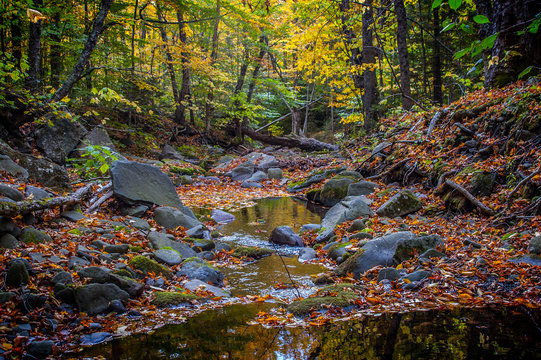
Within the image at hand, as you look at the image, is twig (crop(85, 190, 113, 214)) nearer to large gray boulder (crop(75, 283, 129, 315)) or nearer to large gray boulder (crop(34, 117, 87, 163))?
large gray boulder (crop(75, 283, 129, 315))

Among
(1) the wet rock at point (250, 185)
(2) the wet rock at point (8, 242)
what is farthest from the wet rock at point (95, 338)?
(1) the wet rock at point (250, 185)

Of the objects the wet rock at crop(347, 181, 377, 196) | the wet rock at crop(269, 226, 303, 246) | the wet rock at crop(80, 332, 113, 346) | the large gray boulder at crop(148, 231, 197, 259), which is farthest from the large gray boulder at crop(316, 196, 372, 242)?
the wet rock at crop(80, 332, 113, 346)

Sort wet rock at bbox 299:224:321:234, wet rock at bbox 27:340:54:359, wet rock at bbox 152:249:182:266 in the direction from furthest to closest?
wet rock at bbox 299:224:321:234 < wet rock at bbox 152:249:182:266 < wet rock at bbox 27:340:54:359

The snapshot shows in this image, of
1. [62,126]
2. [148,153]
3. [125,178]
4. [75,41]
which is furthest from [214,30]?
[125,178]

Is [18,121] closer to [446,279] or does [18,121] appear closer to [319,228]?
[319,228]

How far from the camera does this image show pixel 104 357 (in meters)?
2.48

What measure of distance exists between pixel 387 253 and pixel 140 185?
5.26 meters

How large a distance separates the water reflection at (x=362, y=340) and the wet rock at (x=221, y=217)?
5.72m

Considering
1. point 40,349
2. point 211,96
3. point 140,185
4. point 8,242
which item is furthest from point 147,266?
point 211,96

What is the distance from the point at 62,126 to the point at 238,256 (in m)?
8.57

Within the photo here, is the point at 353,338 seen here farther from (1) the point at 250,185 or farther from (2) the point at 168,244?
(1) the point at 250,185

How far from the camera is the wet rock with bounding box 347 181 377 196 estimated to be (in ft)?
31.6

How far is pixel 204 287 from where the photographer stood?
4.15 metres

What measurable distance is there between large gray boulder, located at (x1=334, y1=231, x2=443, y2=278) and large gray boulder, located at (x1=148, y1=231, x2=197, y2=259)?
241 cm
